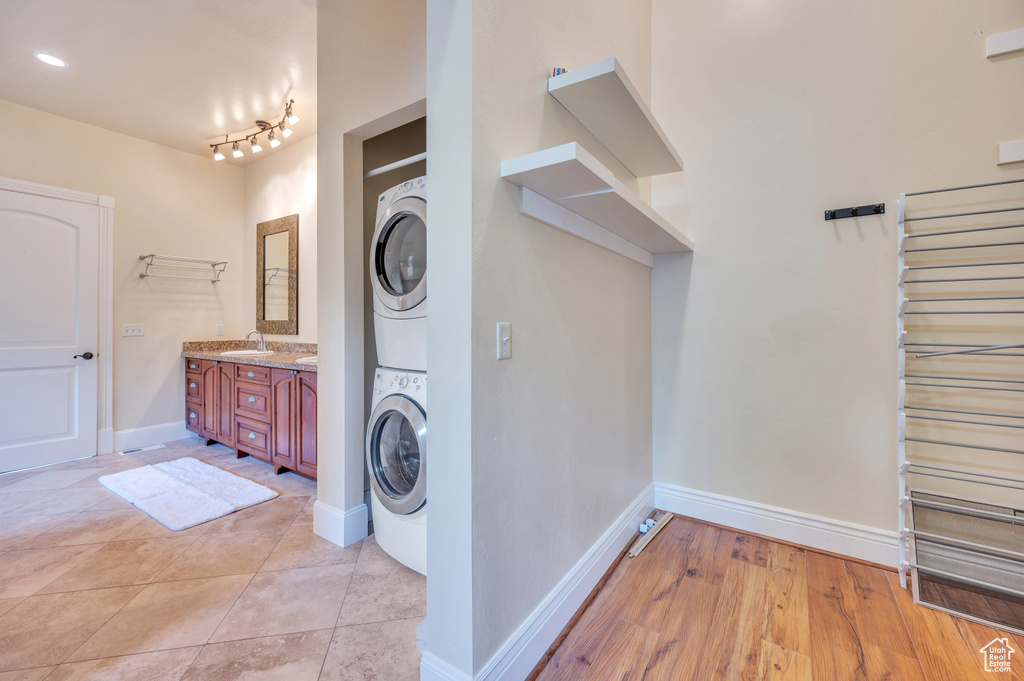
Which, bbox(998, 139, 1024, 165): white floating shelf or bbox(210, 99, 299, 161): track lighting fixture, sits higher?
bbox(210, 99, 299, 161): track lighting fixture

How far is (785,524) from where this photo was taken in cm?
212

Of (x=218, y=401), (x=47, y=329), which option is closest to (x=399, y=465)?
(x=218, y=401)

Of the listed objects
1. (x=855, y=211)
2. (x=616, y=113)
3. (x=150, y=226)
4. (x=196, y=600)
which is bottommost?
(x=196, y=600)

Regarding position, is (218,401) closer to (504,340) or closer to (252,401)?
(252,401)

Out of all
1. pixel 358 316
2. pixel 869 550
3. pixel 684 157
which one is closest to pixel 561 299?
pixel 358 316

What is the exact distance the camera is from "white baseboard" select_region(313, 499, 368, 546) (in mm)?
2143

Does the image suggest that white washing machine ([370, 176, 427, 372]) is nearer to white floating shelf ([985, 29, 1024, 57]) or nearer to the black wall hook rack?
the black wall hook rack

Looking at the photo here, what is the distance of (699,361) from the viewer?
2.37 m

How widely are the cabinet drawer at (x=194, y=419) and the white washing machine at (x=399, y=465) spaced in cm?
291

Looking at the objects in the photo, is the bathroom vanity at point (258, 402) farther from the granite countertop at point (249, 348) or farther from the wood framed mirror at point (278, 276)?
the wood framed mirror at point (278, 276)

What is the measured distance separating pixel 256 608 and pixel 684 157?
3.02 meters

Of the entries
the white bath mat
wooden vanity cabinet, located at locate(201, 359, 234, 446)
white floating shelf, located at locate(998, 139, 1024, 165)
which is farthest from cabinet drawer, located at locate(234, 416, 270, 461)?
white floating shelf, located at locate(998, 139, 1024, 165)

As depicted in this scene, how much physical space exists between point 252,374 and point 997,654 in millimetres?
4172

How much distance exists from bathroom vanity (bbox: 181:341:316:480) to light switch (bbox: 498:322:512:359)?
1964 mm
